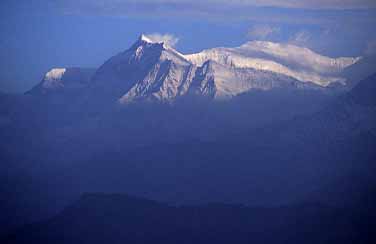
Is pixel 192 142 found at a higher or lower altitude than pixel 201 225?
higher

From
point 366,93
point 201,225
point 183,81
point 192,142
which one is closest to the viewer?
point 201,225

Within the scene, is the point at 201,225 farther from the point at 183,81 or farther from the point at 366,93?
the point at 183,81

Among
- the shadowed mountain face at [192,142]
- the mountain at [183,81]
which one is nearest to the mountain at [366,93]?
the shadowed mountain face at [192,142]

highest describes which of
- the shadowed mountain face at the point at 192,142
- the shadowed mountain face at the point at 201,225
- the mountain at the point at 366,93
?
the mountain at the point at 366,93

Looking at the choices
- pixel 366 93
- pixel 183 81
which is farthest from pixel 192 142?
pixel 366 93

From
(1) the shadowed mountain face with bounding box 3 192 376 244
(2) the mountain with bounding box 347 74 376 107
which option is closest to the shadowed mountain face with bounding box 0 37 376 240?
(2) the mountain with bounding box 347 74 376 107

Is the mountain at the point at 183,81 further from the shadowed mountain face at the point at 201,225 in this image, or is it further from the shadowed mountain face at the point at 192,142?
the shadowed mountain face at the point at 201,225

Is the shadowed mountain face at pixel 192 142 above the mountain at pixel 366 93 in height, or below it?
below

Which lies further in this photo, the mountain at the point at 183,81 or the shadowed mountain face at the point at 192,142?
the mountain at the point at 183,81
